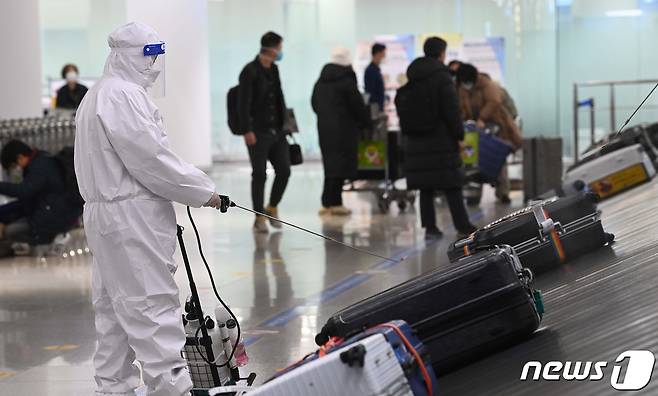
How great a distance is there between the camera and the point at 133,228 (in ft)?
17.0

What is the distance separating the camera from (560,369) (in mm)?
4617

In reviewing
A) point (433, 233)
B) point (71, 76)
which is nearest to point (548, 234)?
point (433, 233)

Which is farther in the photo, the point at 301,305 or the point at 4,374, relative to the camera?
the point at 301,305

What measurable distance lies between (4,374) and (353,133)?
7588mm

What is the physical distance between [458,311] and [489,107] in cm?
953

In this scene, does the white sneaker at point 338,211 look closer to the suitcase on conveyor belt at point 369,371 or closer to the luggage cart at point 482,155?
the luggage cart at point 482,155

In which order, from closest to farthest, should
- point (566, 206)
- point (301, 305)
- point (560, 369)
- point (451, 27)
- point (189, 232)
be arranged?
point (560, 369) < point (566, 206) < point (301, 305) < point (189, 232) < point (451, 27)

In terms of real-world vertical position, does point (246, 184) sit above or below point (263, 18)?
below

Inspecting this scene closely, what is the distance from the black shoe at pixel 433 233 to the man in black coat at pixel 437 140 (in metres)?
0.21

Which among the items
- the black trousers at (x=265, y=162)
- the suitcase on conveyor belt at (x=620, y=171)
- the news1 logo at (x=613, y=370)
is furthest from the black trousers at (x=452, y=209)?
the news1 logo at (x=613, y=370)

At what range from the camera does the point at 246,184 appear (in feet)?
60.5

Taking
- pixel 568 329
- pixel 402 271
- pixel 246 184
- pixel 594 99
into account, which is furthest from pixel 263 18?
pixel 568 329

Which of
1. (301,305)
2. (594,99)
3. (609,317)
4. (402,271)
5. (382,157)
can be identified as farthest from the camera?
(594,99)

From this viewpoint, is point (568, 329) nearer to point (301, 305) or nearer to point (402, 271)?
point (301, 305)
